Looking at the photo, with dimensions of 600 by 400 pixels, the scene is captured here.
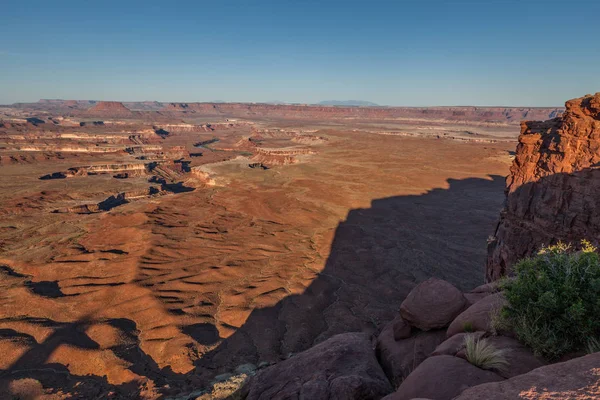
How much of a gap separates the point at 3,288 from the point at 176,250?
10.8 metres

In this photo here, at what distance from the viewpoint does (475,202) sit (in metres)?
42.0

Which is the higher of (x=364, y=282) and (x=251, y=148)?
(x=251, y=148)

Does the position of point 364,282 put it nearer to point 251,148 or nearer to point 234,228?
point 234,228

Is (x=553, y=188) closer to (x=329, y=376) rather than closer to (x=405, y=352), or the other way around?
(x=405, y=352)

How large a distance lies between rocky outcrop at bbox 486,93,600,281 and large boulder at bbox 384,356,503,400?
32.2 feet

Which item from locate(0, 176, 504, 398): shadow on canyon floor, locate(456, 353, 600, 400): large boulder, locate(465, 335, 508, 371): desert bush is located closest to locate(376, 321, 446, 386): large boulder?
locate(465, 335, 508, 371): desert bush

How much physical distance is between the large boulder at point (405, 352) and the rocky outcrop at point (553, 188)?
7.52m

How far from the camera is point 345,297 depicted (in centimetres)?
2059

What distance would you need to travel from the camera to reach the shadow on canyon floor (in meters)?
13.5

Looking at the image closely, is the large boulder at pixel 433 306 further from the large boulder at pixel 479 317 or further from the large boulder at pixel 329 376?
the large boulder at pixel 329 376

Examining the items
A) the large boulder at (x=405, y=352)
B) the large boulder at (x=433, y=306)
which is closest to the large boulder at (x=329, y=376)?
the large boulder at (x=405, y=352)

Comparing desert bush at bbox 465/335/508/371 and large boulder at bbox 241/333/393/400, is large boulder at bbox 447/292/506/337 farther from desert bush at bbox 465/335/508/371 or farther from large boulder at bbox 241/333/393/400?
large boulder at bbox 241/333/393/400

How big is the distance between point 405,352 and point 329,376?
2.55 metres

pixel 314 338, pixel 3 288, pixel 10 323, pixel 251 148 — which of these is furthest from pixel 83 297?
pixel 251 148
